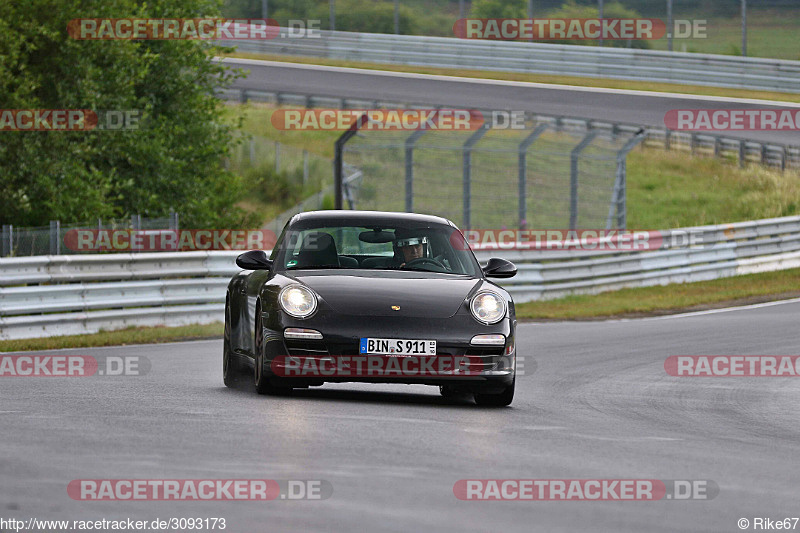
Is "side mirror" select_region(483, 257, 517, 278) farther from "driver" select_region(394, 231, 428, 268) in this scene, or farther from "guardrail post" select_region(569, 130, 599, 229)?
"guardrail post" select_region(569, 130, 599, 229)

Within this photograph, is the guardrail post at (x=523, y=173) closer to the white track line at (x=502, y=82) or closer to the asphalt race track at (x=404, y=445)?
the asphalt race track at (x=404, y=445)

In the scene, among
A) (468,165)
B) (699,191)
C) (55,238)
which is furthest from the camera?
(699,191)

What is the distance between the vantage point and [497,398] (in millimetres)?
9781

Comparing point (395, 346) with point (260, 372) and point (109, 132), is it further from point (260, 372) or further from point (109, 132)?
point (109, 132)

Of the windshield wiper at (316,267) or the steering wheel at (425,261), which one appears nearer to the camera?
the windshield wiper at (316,267)

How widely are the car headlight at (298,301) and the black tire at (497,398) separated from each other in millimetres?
1456

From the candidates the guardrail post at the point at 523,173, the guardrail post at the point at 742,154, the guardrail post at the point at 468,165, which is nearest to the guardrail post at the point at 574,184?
the guardrail post at the point at 523,173

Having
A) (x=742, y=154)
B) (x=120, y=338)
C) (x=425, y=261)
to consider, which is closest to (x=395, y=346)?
(x=425, y=261)

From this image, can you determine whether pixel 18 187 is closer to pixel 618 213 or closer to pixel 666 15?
pixel 618 213

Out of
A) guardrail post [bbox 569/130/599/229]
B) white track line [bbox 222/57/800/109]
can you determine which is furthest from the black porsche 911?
white track line [bbox 222/57/800/109]

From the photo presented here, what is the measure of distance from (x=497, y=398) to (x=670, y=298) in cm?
1372

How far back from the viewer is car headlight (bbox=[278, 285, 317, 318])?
30.3 ft

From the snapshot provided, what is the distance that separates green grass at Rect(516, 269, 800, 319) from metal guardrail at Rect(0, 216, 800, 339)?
0.37m

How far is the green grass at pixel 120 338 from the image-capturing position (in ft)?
48.6
